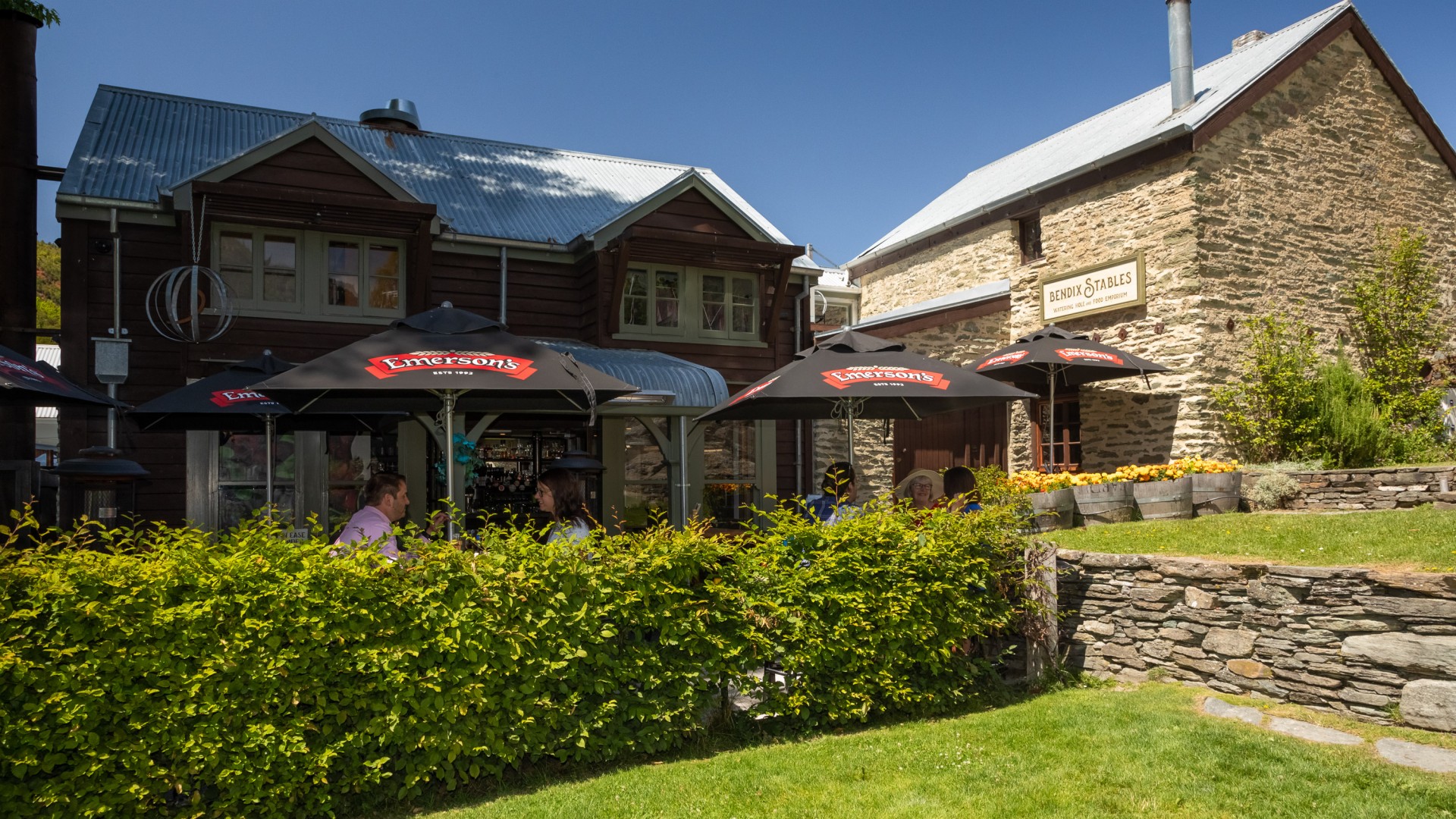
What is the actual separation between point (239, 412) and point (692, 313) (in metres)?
7.51

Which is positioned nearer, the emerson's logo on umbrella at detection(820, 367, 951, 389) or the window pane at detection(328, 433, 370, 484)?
the emerson's logo on umbrella at detection(820, 367, 951, 389)

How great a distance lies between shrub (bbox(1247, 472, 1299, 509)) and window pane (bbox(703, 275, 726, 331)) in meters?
7.79

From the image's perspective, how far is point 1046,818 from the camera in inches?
182

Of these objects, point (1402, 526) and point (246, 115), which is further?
point (246, 115)

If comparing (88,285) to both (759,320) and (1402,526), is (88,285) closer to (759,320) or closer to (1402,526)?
(759,320)

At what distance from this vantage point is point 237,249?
40.3 ft

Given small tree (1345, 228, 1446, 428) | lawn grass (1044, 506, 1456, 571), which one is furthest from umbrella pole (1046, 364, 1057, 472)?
small tree (1345, 228, 1446, 428)

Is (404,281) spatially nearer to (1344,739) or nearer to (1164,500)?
(1164,500)

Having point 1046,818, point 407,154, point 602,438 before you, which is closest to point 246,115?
point 407,154

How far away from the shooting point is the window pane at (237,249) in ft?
40.0

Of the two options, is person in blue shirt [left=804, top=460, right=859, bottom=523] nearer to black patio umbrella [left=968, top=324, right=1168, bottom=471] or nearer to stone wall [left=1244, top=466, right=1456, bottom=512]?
black patio umbrella [left=968, top=324, right=1168, bottom=471]

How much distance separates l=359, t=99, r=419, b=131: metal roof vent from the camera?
17469 mm

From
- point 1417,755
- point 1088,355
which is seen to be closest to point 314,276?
point 1088,355

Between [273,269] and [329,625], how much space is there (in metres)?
8.99
